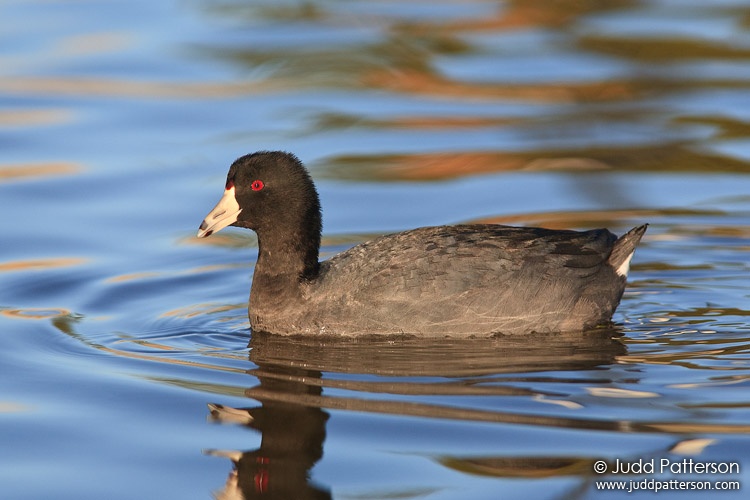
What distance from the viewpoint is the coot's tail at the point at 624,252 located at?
806 centimetres

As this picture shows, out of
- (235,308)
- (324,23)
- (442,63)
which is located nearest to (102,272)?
(235,308)

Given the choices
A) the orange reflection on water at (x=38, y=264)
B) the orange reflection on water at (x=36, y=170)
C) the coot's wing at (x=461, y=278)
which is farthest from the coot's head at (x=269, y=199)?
the orange reflection on water at (x=36, y=170)

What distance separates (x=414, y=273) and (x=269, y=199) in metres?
1.08

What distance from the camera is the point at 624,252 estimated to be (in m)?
8.11

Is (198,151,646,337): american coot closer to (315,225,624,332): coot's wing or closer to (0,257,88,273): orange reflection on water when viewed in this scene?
(315,225,624,332): coot's wing

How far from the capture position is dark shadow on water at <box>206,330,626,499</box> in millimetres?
5738

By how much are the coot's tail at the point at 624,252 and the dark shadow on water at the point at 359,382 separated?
0.46 metres

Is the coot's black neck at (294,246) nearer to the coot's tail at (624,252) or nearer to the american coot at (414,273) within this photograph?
the american coot at (414,273)

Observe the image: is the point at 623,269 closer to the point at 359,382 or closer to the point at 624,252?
the point at 624,252

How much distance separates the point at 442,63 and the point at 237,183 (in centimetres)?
732

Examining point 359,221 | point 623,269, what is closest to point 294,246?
point 623,269

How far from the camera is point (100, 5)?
17188 millimetres

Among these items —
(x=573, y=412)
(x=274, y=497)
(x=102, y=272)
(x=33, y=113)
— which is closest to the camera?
(x=274, y=497)

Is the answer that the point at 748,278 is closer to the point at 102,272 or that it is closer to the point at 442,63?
the point at 102,272
